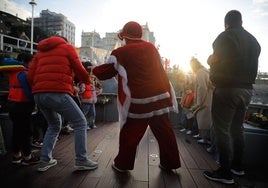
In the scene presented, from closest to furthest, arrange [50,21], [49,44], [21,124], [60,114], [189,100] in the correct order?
[49,44]
[60,114]
[21,124]
[189,100]
[50,21]

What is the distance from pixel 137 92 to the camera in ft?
7.66

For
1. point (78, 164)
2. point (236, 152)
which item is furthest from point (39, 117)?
point (236, 152)

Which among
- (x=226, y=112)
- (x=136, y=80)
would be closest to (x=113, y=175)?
(x=136, y=80)

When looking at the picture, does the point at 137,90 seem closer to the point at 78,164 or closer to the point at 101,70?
the point at 101,70

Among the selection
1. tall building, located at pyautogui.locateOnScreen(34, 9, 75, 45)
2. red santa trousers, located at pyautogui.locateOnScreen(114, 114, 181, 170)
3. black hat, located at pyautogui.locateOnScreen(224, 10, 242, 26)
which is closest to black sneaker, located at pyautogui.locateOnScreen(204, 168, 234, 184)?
red santa trousers, located at pyautogui.locateOnScreen(114, 114, 181, 170)

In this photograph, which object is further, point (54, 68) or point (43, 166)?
point (43, 166)

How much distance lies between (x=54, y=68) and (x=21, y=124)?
0.92 meters

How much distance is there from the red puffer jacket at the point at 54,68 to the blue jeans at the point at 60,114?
0.27 feet

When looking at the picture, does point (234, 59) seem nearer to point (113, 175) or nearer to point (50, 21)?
point (113, 175)

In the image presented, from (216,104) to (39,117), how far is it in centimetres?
287

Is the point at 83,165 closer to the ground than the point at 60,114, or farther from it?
closer to the ground

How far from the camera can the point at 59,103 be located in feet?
7.45

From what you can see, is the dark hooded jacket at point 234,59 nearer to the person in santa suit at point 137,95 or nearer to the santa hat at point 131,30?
the person in santa suit at point 137,95

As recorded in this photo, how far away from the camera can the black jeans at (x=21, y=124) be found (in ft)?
8.33
